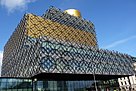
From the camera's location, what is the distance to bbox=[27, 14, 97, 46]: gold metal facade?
251 ft

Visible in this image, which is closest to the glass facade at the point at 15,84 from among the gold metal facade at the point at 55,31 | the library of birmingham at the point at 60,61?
the library of birmingham at the point at 60,61

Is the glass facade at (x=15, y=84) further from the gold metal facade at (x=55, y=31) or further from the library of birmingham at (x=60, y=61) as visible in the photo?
the gold metal facade at (x=55, y=31)

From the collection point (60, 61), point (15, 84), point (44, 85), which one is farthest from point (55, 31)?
point (15, 84)

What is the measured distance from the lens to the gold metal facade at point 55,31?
76.4m

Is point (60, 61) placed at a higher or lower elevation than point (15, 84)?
higher

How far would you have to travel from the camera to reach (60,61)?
6081cm

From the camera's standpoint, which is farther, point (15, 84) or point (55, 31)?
point (55, 31)

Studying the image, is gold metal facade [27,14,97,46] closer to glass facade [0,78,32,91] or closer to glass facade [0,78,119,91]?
glass facade [0,78,119,91]

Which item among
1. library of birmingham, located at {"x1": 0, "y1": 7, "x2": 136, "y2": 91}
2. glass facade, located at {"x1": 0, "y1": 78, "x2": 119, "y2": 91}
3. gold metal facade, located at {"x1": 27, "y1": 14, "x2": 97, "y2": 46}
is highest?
gold metal facade, located at {"x1": 27, "y1": 14, "x2": 97, "y2": 46}

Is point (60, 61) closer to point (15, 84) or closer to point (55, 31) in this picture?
point (15, 84)

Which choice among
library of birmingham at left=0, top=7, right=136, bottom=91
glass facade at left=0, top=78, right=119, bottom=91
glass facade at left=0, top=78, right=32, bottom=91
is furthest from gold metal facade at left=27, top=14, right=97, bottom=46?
glass facade at left=0, top=78, right=32, bottom=91

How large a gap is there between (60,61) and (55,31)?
28072 millimetres

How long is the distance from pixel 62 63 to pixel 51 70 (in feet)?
19.8

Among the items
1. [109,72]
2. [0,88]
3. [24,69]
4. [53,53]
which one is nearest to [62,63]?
[53,53]
